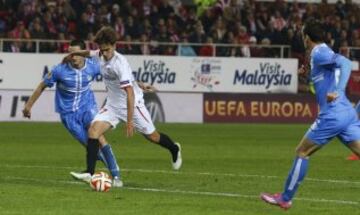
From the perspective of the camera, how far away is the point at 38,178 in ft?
55.9

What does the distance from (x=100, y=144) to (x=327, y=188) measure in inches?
130

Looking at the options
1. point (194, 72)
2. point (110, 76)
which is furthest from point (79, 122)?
point (194, 72)

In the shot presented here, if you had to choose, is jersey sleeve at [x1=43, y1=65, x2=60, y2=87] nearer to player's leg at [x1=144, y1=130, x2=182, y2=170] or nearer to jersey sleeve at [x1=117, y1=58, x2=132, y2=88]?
player's leg at [x1=144, y1=130, x2=182, y2=170]

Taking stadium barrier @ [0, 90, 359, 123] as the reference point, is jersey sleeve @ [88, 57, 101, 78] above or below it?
above

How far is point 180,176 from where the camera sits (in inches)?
705

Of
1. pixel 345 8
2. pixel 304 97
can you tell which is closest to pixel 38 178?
pixel 304 97

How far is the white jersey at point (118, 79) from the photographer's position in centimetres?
1546

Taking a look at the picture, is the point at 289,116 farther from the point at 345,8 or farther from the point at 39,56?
the point at 39,56

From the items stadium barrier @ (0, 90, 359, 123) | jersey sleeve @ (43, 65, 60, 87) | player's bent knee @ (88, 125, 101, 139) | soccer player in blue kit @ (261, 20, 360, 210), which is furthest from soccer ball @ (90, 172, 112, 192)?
stadium barrier @ (0, 90, 359, 123)

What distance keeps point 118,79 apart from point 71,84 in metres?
1.96

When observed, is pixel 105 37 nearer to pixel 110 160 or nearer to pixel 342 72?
pixel 110 160

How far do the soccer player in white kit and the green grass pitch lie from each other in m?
0.77

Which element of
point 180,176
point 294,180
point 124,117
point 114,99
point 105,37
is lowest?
point 180,176

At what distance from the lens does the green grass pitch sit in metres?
13.1
